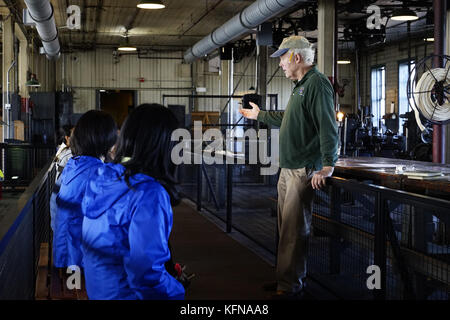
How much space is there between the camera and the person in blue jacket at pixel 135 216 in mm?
1795

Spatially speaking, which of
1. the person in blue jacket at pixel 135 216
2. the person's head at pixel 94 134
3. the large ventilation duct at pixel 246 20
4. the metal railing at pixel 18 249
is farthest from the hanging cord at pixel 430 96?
the person in blue jacket at pixel 135 216

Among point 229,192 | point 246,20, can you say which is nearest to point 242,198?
point 246,20

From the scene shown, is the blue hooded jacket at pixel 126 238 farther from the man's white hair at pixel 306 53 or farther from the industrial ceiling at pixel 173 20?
the industrial ceiling at pixel 173 20

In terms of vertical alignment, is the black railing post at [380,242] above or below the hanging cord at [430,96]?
below

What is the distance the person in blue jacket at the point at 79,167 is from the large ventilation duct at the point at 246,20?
6.42 metres

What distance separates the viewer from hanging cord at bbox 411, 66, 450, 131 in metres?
5.67

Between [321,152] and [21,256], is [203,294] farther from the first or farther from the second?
[21,256]

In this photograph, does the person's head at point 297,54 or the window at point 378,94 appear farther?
the window at point 378,94

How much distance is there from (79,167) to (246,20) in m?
8.79

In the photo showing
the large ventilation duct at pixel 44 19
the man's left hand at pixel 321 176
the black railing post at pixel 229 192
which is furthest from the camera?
the large ventilation duct at pixel 44 19

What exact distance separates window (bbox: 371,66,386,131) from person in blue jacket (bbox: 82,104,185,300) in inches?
801

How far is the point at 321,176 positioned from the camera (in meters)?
3.61

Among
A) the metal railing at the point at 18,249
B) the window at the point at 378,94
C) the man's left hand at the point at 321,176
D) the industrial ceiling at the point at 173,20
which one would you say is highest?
the industrial ceiling at the point at 173,20
